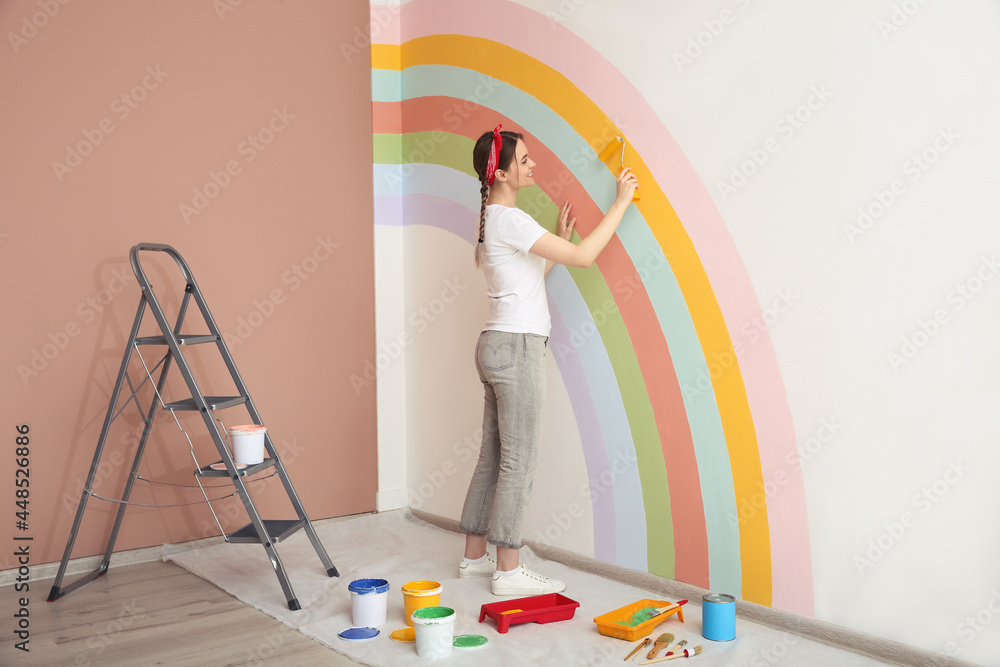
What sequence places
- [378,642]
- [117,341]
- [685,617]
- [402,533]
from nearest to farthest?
[378,642] → [685,617] → [117,341] → [402,533]

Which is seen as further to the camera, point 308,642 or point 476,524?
point 476,524

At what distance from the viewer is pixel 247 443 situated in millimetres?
2494

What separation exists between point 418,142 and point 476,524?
5.52 feet

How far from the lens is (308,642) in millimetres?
2115

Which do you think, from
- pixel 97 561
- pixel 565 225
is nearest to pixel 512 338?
pixel 565 225

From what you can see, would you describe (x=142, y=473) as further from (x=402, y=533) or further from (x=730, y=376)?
(x=730, y=376)

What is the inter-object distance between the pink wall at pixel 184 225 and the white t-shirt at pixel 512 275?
1096 millimetres

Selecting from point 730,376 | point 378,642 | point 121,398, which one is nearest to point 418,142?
point 121,398

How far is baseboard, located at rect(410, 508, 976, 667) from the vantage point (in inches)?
74.4

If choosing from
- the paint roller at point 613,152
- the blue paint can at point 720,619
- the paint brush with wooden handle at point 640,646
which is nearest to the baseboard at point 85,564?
the paint brush with wooden handle at point 640,646

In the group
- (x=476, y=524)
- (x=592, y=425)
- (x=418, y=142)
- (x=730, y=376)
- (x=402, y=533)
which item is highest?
(x=418, y=142)

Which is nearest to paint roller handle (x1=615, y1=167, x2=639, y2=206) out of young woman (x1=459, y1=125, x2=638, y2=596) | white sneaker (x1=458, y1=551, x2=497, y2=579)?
young woman (x1=459, y1=125, x2=638, y2=596)

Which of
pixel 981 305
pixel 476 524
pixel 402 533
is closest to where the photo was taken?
pixel 981 305

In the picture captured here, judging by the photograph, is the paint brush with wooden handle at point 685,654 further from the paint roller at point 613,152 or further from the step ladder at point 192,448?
the paint roller at point 613,152
